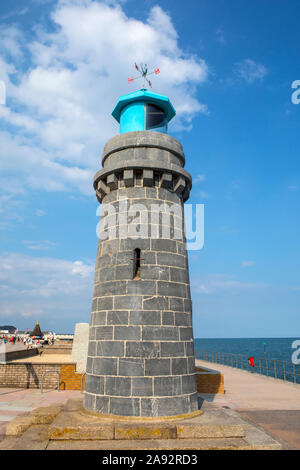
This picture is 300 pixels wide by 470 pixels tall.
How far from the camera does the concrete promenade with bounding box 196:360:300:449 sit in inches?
336

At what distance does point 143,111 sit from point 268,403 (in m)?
12.0

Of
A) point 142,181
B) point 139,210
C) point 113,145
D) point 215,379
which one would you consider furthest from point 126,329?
point 215,379

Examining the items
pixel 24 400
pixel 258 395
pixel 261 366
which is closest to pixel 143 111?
pixel 24 400

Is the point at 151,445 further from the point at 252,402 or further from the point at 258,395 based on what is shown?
the point at 258,395

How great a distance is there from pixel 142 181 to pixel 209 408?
659 centimetres

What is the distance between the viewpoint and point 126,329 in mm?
7715

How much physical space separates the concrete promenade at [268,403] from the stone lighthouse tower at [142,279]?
2.75 m

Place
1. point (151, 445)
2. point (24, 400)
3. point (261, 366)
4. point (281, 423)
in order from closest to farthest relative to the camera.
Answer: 1. point (151, 445)
2. point (281, 423)
3. point (24, 400)
4. point (261, 366)

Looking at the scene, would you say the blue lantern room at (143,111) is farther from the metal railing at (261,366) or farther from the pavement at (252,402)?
the metal railing at (261,366)

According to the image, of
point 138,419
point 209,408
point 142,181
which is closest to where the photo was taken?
point 138,419

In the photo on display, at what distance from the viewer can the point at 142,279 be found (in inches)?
319

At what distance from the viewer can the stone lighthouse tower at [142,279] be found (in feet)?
24.5

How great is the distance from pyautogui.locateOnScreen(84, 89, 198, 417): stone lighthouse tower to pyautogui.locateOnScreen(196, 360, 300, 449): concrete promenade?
275cm
